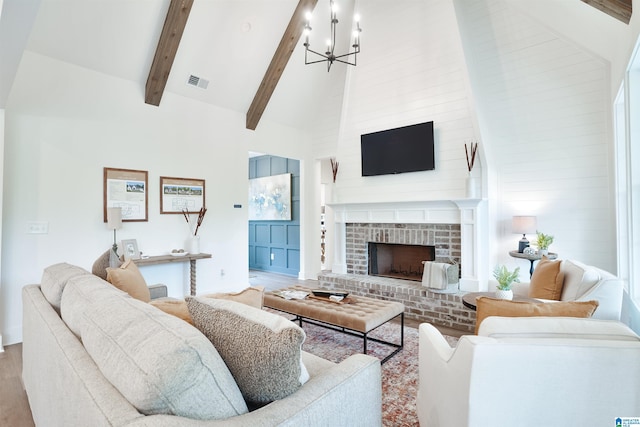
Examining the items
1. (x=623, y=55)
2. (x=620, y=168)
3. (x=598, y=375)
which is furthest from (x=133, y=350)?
(x=620, y=168)

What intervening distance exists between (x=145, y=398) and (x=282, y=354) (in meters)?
0.34

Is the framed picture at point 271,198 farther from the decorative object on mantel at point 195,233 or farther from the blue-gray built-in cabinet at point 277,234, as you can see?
the decorative object on mantel at point 195,233

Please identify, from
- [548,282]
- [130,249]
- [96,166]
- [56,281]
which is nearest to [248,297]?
[56,281]

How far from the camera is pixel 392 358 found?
2754 mm

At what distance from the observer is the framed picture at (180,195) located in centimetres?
440

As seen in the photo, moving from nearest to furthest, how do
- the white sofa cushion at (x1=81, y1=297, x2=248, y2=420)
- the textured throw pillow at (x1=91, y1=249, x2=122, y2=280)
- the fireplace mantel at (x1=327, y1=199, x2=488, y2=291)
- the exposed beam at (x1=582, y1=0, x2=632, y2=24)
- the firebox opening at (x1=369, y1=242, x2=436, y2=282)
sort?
the white sofa cushion at (x1=81, y1=297, x2=248, y2=420) < the exposed beam at (x1=582, y1=0, x2=632, y2=24) < the textured throw pillow at (x1=91, y1=249, x2=122, y2=280) < the fireplace mantel at (x1=327, y1=199, x2=488, y2=291) < the firebox opening at (x1=369, y1=242, x2=436, y2=282)

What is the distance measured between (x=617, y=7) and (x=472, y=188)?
6.49 ft

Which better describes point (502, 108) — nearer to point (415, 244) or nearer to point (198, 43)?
point (415, 244)

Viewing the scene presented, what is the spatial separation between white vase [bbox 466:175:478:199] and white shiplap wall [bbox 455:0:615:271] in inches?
12.2

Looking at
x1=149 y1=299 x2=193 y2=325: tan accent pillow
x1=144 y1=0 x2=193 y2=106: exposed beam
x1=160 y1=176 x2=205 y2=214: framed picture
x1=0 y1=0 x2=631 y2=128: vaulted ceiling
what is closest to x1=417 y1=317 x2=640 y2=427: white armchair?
x1=149 y1=299 x2=193 y2=325: tan accent pillow

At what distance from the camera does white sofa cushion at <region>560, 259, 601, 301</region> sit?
2002 millimetres

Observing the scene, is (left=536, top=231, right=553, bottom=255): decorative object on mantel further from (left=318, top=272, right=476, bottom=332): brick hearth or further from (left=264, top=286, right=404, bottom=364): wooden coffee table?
(left=264, top=286, right=404, bottom=364): wooden coffee table

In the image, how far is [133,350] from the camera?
854 mm

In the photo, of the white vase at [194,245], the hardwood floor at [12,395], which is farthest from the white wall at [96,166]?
the hardwood floor at [12,395]
